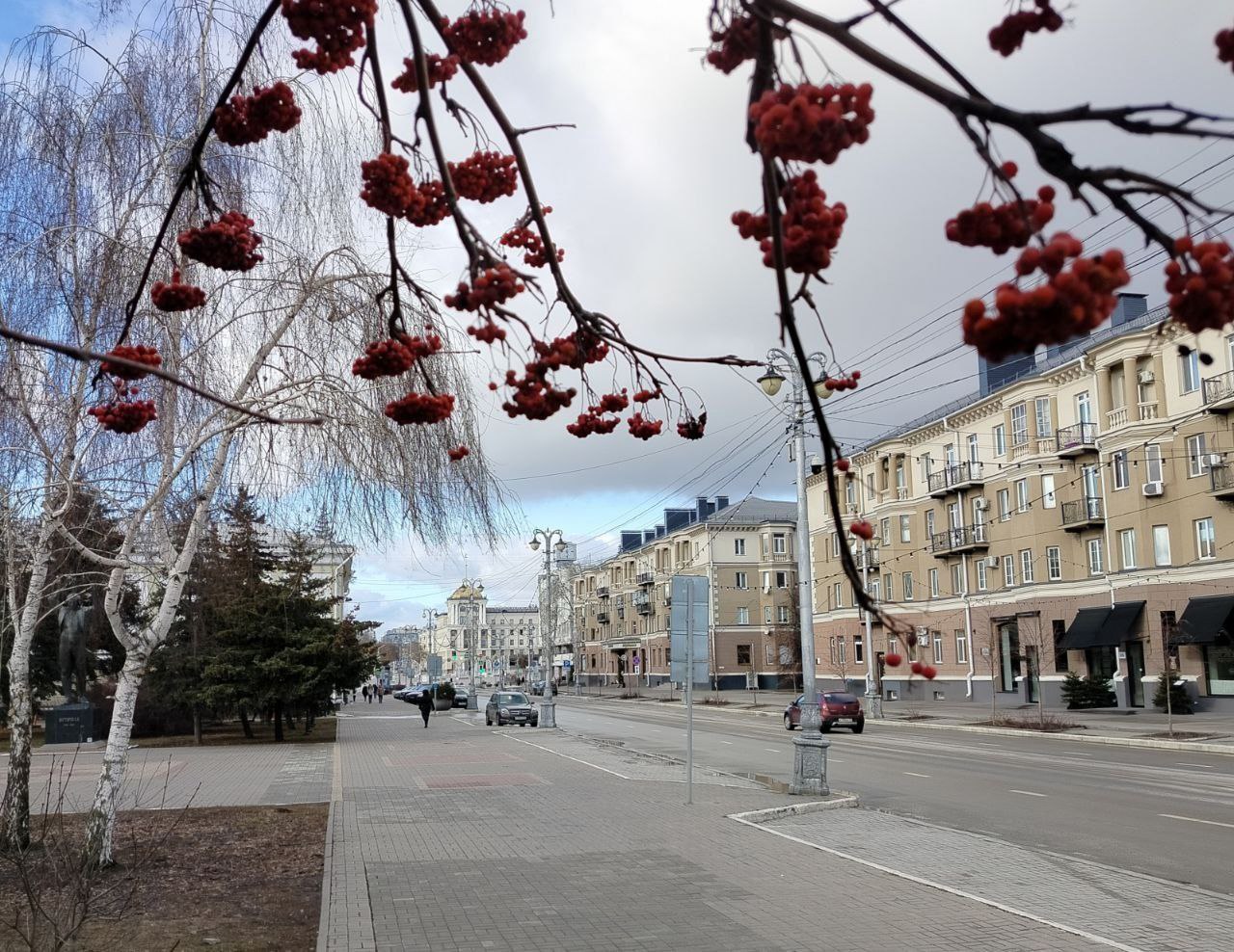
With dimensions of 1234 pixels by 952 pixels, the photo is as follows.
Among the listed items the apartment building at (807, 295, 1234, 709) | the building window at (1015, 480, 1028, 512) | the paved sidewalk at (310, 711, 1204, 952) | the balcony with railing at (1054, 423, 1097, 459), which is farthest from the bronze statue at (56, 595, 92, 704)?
the building window at (1015, 480, 1028, 512)

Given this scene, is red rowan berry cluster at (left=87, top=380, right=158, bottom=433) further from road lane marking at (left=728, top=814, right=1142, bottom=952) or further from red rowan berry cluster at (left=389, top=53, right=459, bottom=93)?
road lane marking at (left=728, top=814, right=1142, bottom=952)

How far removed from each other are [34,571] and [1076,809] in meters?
14.2

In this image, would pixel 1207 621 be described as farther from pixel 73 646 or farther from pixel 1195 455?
pixel 73 646

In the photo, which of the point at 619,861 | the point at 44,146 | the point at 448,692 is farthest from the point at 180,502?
the point at 448,692

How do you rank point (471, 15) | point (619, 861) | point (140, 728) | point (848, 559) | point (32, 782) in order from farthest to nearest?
point (140, 728), point (32, 782), point (619, 861), point (471, 15), point (848, 559)

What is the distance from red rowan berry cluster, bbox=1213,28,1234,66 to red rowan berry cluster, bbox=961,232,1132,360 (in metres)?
0.62

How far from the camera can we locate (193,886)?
1010cm

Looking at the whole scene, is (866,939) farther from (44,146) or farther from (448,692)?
(448,692)

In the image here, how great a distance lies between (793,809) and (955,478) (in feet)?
126

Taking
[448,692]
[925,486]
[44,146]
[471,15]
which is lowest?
[448,692]

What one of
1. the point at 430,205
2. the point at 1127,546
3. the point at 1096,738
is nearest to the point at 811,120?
the point at 430,205

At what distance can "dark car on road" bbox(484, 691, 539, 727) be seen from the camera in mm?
42281

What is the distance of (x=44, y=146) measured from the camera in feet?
30.5

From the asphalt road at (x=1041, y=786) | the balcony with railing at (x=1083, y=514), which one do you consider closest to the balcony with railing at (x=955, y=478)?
the balcony with railing at (x=1083, y=514)
